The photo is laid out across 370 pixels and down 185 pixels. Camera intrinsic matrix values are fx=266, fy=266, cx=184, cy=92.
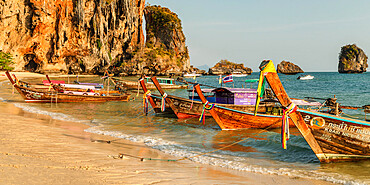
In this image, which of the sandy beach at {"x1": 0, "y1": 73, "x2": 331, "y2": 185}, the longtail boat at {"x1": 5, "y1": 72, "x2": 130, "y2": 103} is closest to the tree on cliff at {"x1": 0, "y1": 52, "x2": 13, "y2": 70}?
the longtail boat at {"x1": 5, "y1": 72, "x2": 130, "y2": 103}

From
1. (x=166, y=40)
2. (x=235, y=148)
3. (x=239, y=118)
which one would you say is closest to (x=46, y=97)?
(x=239, y=118)

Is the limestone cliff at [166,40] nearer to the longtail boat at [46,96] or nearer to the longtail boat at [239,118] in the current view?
the longtail boat at [46,96]

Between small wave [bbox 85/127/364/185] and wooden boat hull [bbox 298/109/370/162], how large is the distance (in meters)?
0.96

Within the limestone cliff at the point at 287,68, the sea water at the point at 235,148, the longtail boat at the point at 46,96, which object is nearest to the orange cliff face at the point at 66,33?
the longtail boat at the point at 46,96

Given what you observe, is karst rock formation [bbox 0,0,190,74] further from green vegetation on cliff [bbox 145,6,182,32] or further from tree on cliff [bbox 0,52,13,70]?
green vegetation on cliff [bbox 145,6,182,32]

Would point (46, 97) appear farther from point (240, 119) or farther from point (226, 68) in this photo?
point (226, 68)

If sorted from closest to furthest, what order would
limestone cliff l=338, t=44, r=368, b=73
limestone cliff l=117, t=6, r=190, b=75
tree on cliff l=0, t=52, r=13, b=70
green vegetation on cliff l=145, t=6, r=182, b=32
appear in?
tree on cliff l=0, t=52, r=13, b=70 → limestone cliff l=117, t=6, r=190, b=75 → green vegetation on cliff l=145, t=6, r=182, b=32 → limestone cliff l=338, t=44, r=368, b=73

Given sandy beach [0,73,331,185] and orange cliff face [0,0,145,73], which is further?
orange cliff face [0,0,145,73]

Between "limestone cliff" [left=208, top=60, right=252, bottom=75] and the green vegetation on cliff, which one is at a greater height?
the green vegetation on cliff

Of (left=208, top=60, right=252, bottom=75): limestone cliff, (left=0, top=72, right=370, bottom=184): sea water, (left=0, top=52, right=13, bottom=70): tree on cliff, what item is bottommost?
(left=0, top=72, right=370, bottom=184): sea water

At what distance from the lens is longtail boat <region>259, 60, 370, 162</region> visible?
303 inches

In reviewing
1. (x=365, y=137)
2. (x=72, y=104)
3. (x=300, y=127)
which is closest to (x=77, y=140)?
(x=300, y=127)

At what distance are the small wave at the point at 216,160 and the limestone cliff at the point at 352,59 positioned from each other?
168004mm

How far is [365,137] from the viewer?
7.80 m
